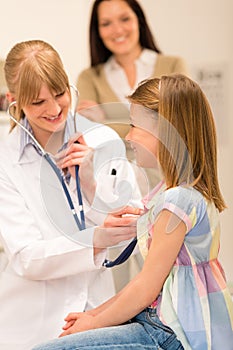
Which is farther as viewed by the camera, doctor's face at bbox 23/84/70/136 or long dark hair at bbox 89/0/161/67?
long dark hair at bbox 89/0/161/67

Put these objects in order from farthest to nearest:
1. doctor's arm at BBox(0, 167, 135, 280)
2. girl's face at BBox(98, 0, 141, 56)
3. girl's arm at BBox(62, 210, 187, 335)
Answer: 1. girl's face at BBox(98, 0, 141, 56)
2. doctor's arm at BBox(0, 167, 135, 280)
3. girl's arm at BBox(62, 210, 187, 335)

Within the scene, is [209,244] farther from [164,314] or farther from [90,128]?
[90,128]

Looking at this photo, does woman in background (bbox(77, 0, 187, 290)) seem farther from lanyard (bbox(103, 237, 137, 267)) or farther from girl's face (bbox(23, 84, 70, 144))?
lanyard (bbox(103, 237, 137, 267))

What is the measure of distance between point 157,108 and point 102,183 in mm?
330

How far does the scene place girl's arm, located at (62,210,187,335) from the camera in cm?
135

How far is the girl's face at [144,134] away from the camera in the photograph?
Result: 1.45 meters

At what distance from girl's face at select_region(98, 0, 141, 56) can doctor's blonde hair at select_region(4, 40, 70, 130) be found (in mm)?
948

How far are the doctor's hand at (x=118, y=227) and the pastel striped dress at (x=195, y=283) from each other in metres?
0.05

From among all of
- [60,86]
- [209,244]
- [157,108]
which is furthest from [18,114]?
[209,244]

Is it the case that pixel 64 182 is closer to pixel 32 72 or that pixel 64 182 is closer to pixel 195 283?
pixel 32 72

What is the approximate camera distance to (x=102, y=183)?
1.70 meters

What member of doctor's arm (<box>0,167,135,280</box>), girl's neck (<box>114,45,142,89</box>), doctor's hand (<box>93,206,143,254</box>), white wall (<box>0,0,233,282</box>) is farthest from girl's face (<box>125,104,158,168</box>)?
white wall (<box>0,0,233,282</box>)

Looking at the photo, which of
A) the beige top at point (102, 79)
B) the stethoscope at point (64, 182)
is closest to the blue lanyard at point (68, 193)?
the stethoscope at point (64, 182)

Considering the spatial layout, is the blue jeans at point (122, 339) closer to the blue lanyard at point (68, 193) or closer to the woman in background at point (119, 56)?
the blue lanyard at point (68, 193)
